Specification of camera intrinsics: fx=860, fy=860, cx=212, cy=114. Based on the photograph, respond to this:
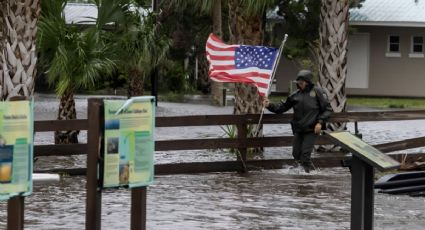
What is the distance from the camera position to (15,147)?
252 inches

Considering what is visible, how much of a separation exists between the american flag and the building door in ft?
85.0

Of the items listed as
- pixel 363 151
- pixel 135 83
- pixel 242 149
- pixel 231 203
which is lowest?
pixel 231 203

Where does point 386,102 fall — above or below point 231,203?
above

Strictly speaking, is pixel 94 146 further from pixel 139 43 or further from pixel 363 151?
pixel 139 43

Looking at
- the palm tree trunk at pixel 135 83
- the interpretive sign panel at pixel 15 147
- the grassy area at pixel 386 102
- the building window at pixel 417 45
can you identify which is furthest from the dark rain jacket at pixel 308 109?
the building window at pixel 417 45

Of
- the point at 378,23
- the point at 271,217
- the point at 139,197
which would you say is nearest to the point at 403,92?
the point at 378,23

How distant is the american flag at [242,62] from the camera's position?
15.2 m

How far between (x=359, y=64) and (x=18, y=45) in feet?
95.6

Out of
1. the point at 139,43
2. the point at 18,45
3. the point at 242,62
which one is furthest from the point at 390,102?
the point at 18,45

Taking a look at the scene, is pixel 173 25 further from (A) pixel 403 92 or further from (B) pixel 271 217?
(B) pixel 271 217

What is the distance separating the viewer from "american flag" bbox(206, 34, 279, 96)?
15.2 meters

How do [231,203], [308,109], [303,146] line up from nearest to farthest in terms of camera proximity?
[231,203], [308,109], [303,146]

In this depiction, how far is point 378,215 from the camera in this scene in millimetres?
A: 10586

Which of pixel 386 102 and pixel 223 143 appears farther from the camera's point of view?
pixel 386 102
